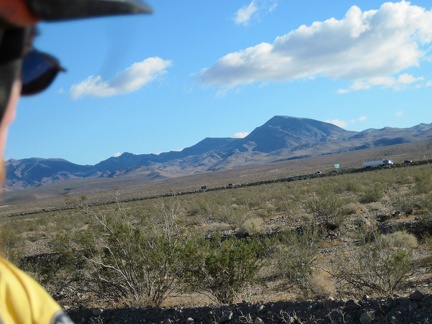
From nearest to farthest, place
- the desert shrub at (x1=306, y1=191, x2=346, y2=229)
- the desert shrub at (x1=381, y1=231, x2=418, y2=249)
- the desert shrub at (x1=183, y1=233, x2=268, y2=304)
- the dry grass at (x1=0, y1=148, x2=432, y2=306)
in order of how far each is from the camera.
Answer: the desert shrub at (x1=183, y1=233, x2=268, y2=304), the dry grass at (x1=0, y1=148, x2=432, y2=306), the desert shrub at (x1=381, y1=231, x2=418, y2=249), the desert shrub at (x1=306, y1=191, x2=346, y2=229)

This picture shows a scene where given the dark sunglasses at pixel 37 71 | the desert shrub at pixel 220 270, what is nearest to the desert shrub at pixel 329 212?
the desert shrub at pixel 220 270

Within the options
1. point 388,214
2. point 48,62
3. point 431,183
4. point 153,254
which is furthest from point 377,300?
point 431,183

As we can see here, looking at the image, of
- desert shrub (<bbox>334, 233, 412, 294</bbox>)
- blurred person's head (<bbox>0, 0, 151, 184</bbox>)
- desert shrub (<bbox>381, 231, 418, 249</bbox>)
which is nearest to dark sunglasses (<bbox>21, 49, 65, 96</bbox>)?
blurred person's head (<bbox>0, 0, 151, 184</bbox>)

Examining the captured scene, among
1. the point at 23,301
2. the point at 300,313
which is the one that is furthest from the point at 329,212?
the point at 23,301

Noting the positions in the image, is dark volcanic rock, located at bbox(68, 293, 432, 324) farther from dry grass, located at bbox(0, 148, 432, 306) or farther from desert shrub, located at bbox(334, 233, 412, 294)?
desert shrub, located at bbox(334, 233, 412, 294)

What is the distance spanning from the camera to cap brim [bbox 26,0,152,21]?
3.10 ft

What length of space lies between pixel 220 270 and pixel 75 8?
944 cm

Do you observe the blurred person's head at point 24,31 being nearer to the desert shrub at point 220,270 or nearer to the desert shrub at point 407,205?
the desert shrub at point 220,270

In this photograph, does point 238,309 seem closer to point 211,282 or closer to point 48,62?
point 211,282

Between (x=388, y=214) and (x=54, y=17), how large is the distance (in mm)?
21409

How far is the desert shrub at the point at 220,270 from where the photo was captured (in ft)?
33.2

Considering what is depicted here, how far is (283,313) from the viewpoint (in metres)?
7.99

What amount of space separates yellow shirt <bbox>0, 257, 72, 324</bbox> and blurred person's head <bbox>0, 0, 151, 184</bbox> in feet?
1.01

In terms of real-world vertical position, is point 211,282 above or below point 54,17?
below
